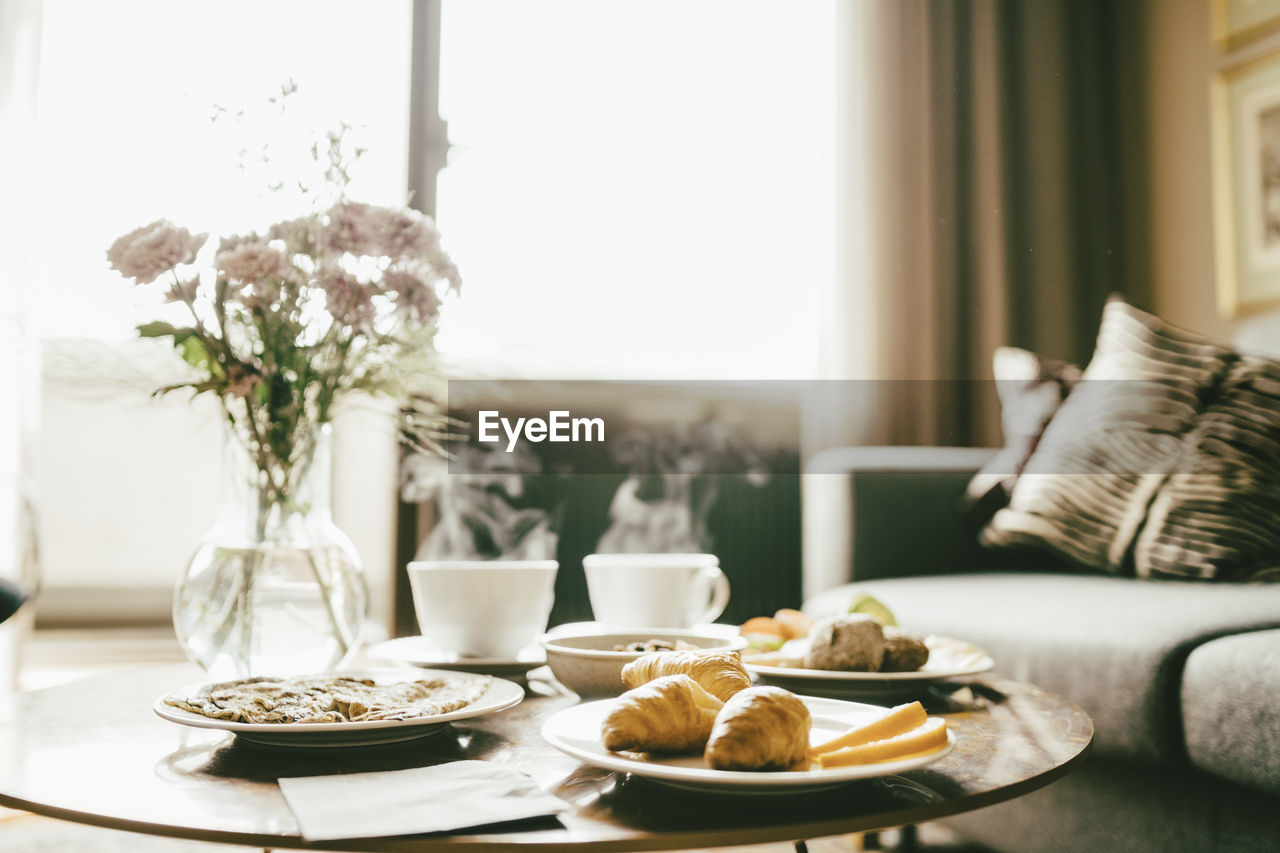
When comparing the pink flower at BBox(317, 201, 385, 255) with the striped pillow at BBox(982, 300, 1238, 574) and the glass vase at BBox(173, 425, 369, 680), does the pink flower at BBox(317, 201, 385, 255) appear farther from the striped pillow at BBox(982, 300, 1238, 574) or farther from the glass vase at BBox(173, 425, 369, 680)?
the striped pillow at BBox(982, 300, 1238, 574)

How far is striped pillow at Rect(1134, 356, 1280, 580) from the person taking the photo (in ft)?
4.96

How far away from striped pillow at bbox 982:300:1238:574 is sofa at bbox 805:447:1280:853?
83mm

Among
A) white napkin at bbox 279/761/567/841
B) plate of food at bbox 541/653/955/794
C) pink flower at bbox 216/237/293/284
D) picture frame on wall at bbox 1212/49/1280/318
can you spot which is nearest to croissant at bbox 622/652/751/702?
plate of food at bbox 541/653/955/794

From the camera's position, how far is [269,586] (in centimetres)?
87

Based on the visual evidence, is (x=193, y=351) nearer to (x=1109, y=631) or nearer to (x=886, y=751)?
(x=886, y=751)

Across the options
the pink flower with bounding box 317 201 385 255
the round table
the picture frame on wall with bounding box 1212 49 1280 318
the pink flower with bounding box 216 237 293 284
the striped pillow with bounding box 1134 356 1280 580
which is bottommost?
the round table

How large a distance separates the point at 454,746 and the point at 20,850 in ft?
4.54

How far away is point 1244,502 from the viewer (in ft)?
5.00

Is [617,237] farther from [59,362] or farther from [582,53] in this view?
[59,362]

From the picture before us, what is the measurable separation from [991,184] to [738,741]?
3.04 m

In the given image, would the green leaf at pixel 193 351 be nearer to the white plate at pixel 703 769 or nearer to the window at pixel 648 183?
the white plate at pixel 703 769

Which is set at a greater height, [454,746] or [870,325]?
[870,325]

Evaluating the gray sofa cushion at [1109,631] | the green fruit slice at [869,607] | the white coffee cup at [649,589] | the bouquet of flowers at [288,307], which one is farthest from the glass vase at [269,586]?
the gray sofa cushion at [1109,631]

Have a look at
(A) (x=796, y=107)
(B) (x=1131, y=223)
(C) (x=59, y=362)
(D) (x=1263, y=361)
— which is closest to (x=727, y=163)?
(A) (x=796, y=107)
